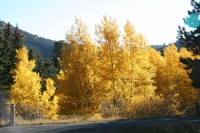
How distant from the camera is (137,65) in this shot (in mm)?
26219

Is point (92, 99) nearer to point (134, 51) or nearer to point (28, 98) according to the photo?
point (134, 51)

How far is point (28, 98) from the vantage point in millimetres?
33469

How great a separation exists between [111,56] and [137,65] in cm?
243

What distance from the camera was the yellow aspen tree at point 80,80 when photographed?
24812mm

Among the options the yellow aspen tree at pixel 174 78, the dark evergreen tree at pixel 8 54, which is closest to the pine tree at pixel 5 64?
the dark evergreen tree at pixel 8 54

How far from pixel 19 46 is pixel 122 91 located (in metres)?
26.7

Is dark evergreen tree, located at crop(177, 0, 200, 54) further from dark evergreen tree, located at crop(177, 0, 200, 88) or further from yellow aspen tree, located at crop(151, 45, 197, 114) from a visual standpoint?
yellow aspen tree, located at crop(151, 45, 197, 114)

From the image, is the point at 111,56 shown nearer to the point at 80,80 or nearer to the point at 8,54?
the point at 80,80

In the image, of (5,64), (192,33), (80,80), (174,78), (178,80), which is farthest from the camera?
(5,64)

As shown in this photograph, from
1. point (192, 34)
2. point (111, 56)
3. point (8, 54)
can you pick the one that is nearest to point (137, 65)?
point (111, 56)

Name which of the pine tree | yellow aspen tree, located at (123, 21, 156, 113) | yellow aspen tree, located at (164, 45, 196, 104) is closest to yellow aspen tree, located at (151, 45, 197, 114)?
yellow aspen tree, located at (164, 45, 196, 104)

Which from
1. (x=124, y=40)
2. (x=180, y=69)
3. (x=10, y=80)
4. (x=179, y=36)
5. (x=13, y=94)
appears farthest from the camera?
(x=10, y=80)

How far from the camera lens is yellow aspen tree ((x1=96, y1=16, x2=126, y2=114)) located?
25094mm

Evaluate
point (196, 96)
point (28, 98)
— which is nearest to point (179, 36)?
point (196, 96)
